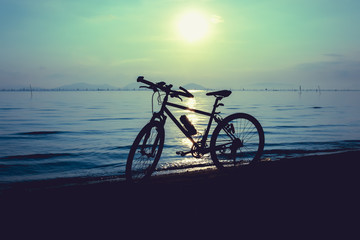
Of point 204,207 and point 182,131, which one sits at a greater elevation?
point 182,131

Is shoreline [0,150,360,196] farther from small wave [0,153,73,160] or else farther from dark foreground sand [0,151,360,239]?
small wave [0,153,73,160]

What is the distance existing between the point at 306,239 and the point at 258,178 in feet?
7.44

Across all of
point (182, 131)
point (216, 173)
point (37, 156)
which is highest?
point (182, 131)

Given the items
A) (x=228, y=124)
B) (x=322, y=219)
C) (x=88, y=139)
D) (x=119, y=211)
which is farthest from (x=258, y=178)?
(x=88, y=139)

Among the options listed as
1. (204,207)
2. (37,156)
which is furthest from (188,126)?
(37,156)

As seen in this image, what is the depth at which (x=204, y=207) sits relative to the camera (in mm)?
3666

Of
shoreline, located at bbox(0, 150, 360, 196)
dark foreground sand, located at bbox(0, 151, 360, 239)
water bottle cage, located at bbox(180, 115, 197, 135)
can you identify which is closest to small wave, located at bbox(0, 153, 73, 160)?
shoreline, located at bbox(0, 150, 360, 196)

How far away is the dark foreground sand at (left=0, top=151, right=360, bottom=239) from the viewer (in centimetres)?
301

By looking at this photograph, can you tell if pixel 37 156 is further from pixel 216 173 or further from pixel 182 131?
pixel 216 173

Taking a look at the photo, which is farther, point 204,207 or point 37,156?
point 37,156

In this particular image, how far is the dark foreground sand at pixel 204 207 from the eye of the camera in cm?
301

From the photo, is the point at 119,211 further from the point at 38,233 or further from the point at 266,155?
the point at 266,155

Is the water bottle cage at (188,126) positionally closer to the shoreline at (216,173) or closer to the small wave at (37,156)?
the shoreline at (216,173)

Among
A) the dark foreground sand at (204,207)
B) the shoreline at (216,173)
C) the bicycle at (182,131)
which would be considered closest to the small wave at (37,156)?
the shoreline at (216,173)
